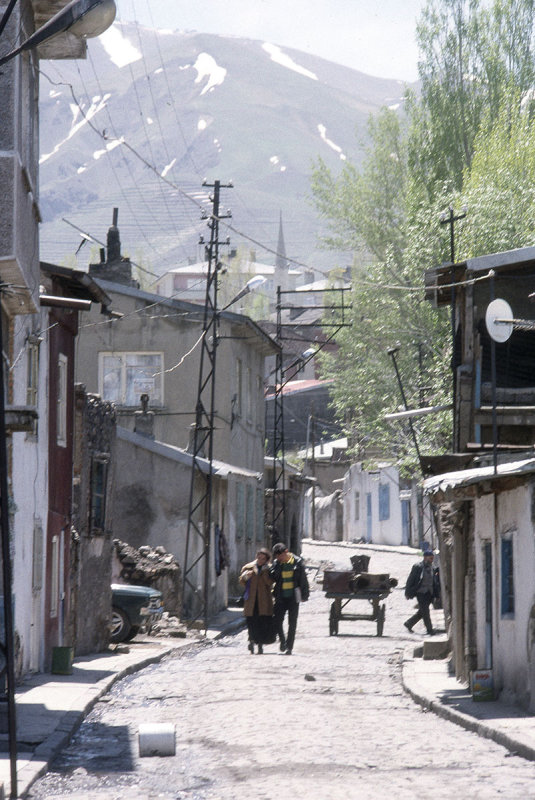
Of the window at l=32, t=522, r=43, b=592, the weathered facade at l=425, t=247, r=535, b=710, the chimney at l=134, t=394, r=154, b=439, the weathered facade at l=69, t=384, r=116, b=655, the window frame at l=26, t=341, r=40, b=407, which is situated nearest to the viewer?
the weathered facade at l=425, t=247, r=535, b=710

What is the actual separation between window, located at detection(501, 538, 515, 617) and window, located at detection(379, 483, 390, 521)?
4646 centimetres

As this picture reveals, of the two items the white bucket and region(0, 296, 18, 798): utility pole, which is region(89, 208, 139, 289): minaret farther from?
region(0, 296, 18, 798): utility pole

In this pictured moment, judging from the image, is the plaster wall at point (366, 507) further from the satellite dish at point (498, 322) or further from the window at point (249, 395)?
the satellite dish at point (498, 322)

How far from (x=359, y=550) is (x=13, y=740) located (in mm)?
49970

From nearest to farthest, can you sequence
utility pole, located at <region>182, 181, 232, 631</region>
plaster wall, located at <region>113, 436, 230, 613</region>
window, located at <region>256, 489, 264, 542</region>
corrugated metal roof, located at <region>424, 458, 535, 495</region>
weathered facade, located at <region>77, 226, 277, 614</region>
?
corrugated metal roof, located at <region>424, 458, 535, 495</region> < utility pole, located at <region>182, 181, 232, 631</region> < plaster wall, located at <region>113, 436, 230, 613</region> < weathered facade, located at <region>77, 226, 277, 614</region> < window, located at <region>256, 489, 264, 542</region>

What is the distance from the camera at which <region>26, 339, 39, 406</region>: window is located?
61.2 feet

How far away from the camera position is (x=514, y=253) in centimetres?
1941

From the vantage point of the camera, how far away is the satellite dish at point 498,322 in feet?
50.5

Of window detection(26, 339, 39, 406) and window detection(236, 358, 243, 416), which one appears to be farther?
window detection(236, 358, 243, 416)

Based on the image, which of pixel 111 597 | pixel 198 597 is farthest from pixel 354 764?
pixel 198 597

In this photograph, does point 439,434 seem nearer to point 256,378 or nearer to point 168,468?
point 168,468

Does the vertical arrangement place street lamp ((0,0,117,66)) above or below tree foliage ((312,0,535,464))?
below

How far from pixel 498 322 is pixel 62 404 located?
28.3 ft

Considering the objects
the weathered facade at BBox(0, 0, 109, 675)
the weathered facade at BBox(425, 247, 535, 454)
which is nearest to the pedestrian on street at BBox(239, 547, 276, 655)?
the weathered facade at BBox(0, 0, 109, 675)
